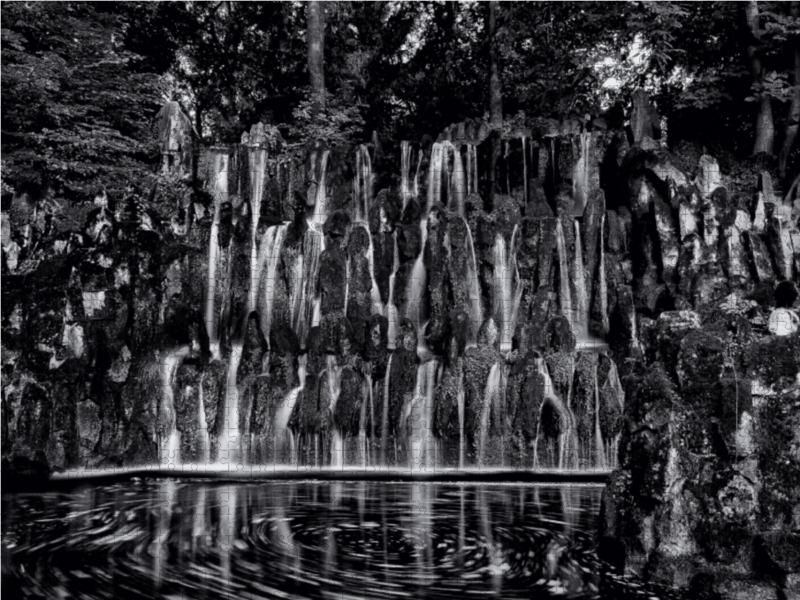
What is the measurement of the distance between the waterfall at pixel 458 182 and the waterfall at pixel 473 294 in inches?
66.4

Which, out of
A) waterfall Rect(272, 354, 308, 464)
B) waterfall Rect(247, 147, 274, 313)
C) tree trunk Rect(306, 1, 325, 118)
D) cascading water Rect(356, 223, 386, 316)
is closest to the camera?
waterfall Rect(272, 354, 308, 464)

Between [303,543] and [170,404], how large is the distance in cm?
659

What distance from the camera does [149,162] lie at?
18.0 meters

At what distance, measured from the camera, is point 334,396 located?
41.4 ft

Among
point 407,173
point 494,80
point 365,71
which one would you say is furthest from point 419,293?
point 365,71

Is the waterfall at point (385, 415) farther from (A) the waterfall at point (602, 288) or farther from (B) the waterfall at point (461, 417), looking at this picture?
(A) the waterfall at point (602, 288)

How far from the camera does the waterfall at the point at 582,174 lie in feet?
52.9

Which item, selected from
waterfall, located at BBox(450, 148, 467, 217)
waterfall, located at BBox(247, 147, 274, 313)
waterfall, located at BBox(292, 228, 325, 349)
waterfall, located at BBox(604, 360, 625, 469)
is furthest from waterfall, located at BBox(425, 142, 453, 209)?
waterfall, located at BBox(604, 360, 625, 469)

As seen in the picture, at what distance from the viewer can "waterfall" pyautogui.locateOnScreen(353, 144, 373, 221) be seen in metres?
16.2

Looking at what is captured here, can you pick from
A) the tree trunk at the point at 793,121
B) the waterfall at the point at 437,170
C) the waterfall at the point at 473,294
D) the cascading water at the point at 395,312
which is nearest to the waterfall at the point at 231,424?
the cascading water at the point at 395,312

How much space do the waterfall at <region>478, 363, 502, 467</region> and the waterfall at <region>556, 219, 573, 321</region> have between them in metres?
2.28

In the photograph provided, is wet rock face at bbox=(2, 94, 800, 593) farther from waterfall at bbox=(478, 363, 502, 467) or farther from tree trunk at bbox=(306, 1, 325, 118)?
tree trunk at bbox=(306, 1, 325, 118)

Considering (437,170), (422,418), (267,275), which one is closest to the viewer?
(422,418)

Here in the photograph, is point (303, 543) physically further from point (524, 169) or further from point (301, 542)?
point (524, 169)
